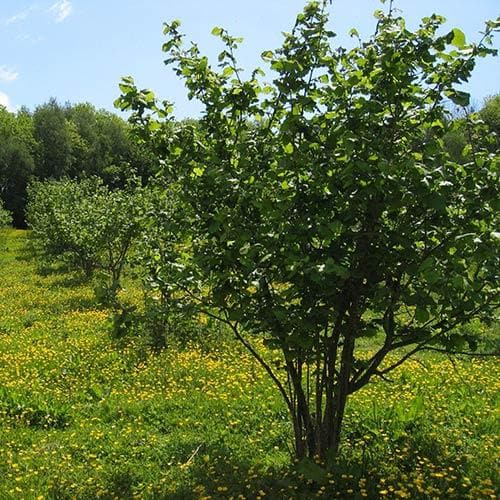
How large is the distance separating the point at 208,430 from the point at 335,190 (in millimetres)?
4425

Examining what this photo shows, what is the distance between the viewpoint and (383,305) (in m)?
4.52

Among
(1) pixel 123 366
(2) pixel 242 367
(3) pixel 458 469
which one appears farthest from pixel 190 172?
(1) pixel 123 366

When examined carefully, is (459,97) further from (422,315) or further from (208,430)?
(208,430)

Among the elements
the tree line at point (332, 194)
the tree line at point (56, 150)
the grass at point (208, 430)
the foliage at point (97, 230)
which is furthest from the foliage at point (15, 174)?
the tree line at point (332, 194)

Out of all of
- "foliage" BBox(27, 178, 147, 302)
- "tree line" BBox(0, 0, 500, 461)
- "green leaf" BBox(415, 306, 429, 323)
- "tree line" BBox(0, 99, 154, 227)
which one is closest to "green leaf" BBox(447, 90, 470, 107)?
"tree line" BBox(0, 0, 500, 461)

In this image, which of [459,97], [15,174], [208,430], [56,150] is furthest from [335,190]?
[56,150]

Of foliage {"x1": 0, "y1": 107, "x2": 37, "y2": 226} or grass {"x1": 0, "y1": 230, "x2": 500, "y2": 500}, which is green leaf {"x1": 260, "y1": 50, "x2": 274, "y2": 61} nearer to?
grass {"x1": 0, "y1": 230, "x2": 500, "y2": 500}

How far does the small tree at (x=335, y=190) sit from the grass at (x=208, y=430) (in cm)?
126

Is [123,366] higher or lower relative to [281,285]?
lower

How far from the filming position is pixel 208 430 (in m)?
7.62

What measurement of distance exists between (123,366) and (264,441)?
461cm

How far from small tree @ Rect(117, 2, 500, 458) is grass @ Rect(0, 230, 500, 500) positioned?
126 centimetres

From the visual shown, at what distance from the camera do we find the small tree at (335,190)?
4.27 metres

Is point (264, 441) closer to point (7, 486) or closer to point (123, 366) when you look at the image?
point (7, 486)
